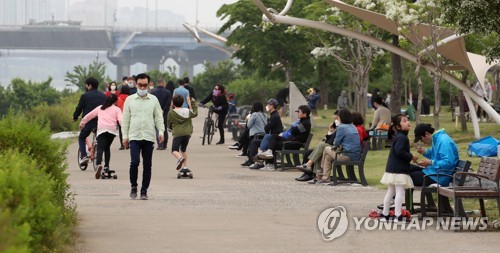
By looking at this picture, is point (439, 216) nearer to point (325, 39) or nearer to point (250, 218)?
point (250, 218)

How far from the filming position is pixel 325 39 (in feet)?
147

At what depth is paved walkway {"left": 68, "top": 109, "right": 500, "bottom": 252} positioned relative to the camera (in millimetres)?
11344

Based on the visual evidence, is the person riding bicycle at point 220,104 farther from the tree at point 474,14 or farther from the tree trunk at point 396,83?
the tree at point 474,14

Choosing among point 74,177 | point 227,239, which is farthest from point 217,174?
point 227,239

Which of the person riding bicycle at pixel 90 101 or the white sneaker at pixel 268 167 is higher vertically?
the person riding bicycle at pixel 90 101

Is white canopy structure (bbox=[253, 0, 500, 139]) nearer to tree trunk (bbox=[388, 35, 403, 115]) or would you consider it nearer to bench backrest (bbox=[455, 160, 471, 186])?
tree trunk (bbox=[388, 35, 403, 115])

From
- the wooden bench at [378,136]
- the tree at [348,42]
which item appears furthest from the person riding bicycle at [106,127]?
the tree at [348,42]

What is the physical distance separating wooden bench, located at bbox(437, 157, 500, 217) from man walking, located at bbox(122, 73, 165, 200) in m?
4.20

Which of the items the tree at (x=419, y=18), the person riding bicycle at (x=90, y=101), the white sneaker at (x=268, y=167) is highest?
the tree at (x=419, y=18)

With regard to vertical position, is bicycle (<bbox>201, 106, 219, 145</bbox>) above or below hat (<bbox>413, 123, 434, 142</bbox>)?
below

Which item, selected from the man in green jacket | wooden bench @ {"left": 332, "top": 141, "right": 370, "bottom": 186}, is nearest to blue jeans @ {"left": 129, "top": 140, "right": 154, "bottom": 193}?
wooden bench @ {"left": 332, "top": 141, "right": 370, "bottom": 186}

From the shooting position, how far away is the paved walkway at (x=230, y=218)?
1134 centimetres

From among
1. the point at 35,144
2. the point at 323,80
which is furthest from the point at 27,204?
the point at 323,80

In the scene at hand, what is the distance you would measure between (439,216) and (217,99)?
1920 centimetres
